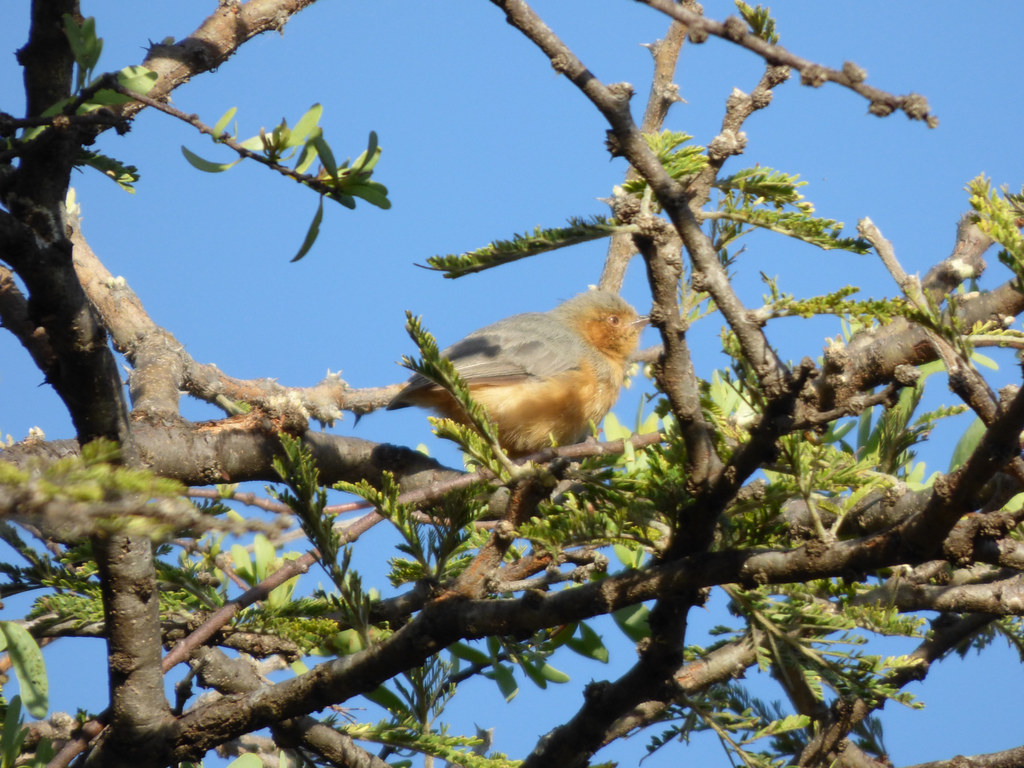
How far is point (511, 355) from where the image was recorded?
6.91m

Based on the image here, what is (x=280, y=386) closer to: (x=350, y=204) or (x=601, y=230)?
(x=350, y=204)

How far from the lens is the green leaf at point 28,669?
257cm

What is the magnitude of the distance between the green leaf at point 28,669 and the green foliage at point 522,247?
165 cm

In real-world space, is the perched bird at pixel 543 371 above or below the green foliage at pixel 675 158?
above

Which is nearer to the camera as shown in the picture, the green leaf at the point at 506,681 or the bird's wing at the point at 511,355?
the green leaf at the point at 506,681

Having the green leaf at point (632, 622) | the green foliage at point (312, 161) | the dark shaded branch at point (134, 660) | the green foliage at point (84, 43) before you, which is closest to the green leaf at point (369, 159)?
the green foliage at point (312, 161)

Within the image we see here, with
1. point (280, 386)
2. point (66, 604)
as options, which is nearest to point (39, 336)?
point (66, 604)

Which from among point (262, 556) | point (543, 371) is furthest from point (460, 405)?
point (543, 371)

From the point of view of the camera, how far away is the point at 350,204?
7.78 feet

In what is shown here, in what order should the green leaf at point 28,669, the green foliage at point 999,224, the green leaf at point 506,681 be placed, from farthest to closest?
the green leaf at point 506,681 < the green leaf at point 28,669 < the green foliage at point 999,224

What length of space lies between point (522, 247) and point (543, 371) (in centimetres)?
481

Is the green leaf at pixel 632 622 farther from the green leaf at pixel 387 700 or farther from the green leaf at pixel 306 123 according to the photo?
the green leaf at pixel 306 123

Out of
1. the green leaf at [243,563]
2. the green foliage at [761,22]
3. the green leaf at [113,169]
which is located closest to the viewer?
the green foliage at [761,22]

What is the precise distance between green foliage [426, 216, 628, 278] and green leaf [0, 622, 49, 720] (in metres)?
1.65
